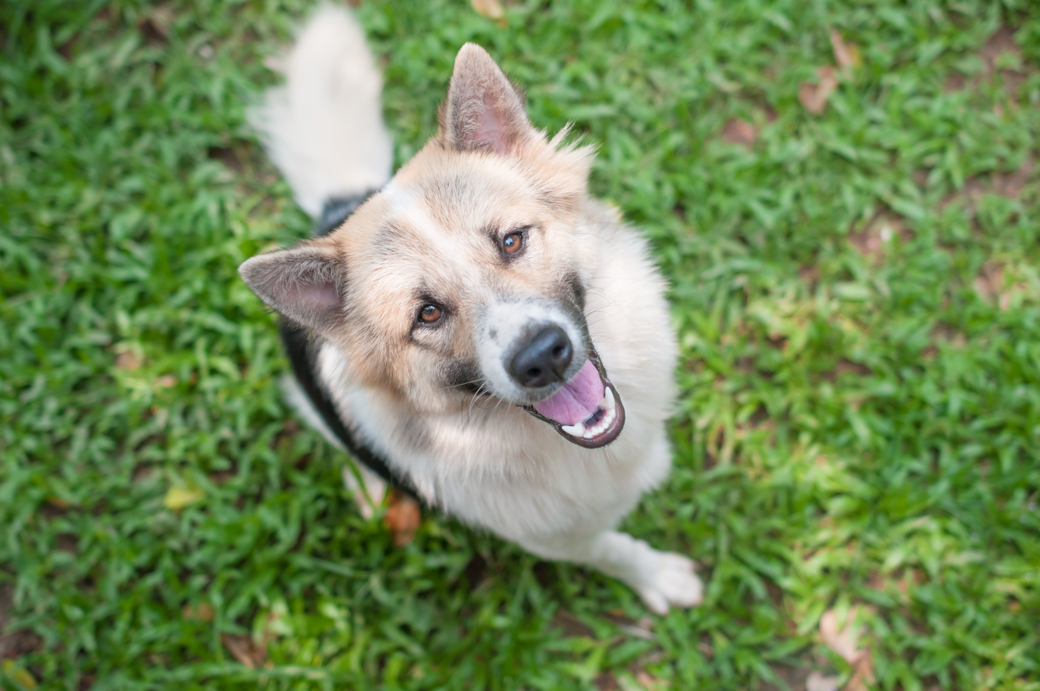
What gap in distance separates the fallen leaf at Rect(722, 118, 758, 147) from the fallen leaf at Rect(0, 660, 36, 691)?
4948 millimetres

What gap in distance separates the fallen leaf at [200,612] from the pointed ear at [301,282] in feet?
6.86

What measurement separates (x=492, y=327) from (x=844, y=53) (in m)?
3.54

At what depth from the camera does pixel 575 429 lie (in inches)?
83.0

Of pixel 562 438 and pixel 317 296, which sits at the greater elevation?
pixel 317 296

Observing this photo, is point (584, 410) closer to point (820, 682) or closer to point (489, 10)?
point (820, 682)

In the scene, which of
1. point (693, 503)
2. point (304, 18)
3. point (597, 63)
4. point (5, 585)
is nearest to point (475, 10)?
point (597, 63)

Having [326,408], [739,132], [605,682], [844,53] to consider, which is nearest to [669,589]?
[605,682]

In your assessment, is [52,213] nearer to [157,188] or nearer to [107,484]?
[157,188]

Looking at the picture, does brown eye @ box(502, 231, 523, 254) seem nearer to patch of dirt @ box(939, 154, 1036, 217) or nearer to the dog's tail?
the dog's tail

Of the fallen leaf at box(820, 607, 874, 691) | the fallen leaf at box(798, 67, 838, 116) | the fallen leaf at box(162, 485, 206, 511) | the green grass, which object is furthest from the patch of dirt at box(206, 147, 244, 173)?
the fallen leaf at box(820, 607, 874, 691)

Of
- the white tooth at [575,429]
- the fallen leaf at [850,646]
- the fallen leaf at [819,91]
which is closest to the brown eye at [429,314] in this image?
the white tooth at [575,429]

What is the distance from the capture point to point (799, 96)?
13.0ft

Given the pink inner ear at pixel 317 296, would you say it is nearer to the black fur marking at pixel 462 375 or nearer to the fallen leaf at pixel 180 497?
the black fur marking at pixel 462 375

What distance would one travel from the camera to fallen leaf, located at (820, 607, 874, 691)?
2.98 metres
